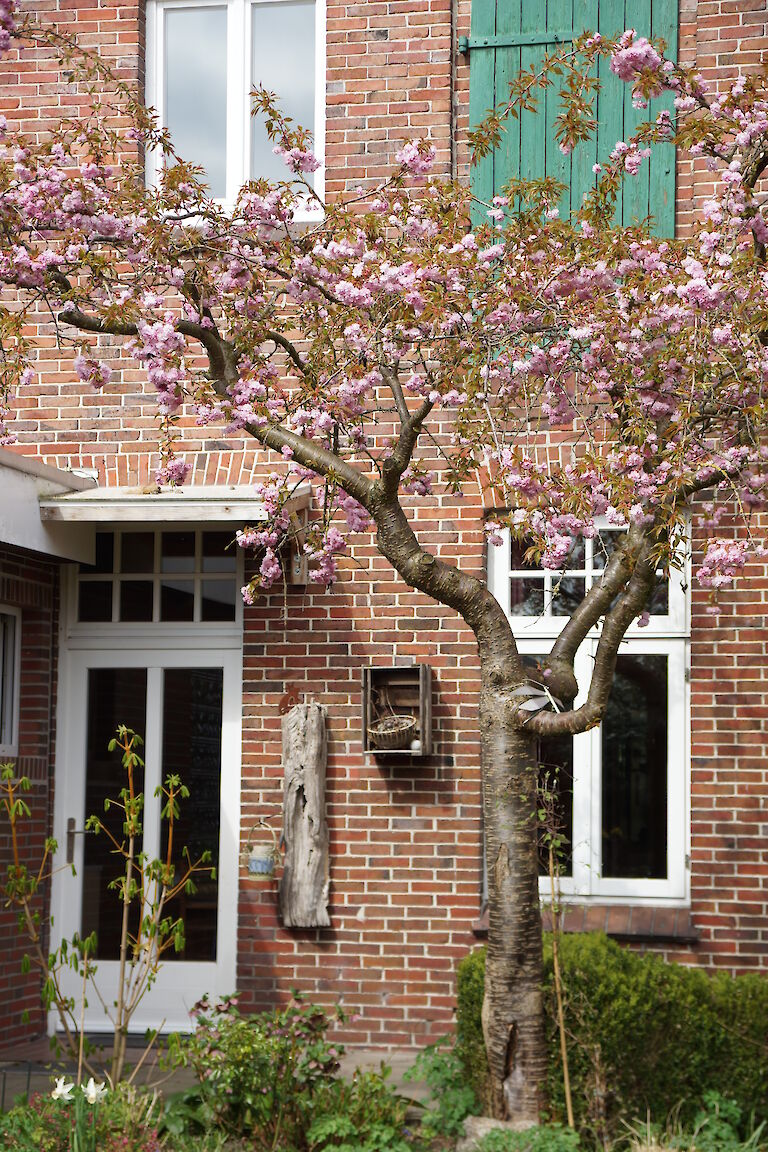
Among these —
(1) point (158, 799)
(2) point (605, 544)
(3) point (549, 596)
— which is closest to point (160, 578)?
(1) point (158, 799)

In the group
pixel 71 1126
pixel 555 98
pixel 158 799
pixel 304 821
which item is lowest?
pixel 71 1126

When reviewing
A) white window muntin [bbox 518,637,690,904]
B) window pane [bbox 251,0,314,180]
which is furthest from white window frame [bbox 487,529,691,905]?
window pane [bbox 251,0,314,180]

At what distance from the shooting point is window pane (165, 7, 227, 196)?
8.86 meters

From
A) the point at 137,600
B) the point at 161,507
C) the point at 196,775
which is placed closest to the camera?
the point at 161,507

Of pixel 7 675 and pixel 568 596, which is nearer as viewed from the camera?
pixel 568 596

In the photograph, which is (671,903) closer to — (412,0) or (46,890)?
(46,890)

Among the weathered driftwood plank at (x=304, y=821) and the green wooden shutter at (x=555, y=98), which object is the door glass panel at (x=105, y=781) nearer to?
the weathered driftwood plank at (x=304, y=821)

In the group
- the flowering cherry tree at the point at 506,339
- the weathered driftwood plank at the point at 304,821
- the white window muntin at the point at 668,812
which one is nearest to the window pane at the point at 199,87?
the flowering cherry tree at the point at 506,339

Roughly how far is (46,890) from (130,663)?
1.44 metres

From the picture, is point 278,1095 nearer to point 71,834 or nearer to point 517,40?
point 71,834

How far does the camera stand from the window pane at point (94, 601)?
29.4ft

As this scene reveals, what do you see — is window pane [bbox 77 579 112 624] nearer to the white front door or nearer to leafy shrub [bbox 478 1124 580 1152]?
the white front door

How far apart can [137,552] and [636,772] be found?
3.26 metres

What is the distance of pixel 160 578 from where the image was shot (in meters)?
8.88
